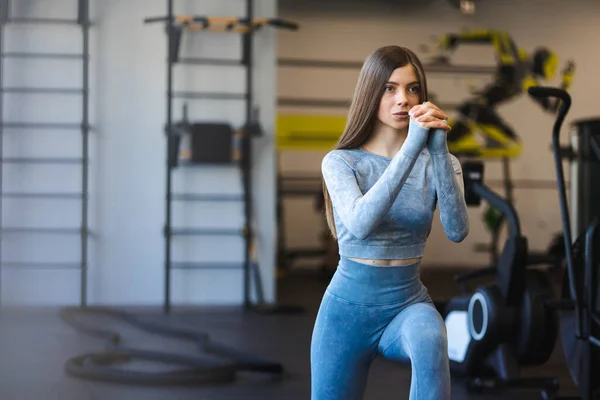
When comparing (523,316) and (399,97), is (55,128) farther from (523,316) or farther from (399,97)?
(399,97)

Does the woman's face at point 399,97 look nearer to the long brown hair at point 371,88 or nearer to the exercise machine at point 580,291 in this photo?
the long brown hair at point 371,88

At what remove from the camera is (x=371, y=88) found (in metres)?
1.84

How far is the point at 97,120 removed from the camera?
6.20 metres

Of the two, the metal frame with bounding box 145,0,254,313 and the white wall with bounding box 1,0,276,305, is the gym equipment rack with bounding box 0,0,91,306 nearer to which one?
the white wall with bounding box 1,0,276,305

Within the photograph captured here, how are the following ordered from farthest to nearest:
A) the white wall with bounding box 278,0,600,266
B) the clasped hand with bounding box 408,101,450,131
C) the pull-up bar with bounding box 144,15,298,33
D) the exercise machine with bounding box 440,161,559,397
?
1. the white wall with bounding box 278,0,600,266
2. the pull-up bar with bounding box 144,15,298,33
3. the exercise machine with bounding box 440,161,559,397
4. the clasped hand with bounding box 408,101,450,131

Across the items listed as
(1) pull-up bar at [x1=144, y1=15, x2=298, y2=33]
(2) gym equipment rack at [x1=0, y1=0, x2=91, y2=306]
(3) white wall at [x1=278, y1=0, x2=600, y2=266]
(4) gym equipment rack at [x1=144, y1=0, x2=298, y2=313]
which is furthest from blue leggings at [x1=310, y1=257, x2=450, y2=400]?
(3) white wall at [x1=278, y1=0, x2=600, y2=266]

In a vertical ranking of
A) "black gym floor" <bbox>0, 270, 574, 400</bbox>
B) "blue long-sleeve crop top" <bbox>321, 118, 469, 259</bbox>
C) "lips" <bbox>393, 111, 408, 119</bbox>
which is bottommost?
"black gym floor" <bbox>0, 270, 574, 400</bbox>

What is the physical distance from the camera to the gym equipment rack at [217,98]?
598cm

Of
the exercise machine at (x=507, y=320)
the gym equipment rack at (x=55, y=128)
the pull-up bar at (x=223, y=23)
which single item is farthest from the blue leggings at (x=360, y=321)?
the gym equipment rack at (x=55, y=128)

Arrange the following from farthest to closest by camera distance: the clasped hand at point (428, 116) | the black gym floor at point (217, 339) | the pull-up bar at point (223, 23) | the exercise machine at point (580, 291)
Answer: the pull-up bar at point (223, 23), the black gym floor at point (217, 339), the exercise machine at point (580, 291), the clasped hand at point (428, 116)

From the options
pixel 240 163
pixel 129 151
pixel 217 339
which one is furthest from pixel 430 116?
pixel 129 151

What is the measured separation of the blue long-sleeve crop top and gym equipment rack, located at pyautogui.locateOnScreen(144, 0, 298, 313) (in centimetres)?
420

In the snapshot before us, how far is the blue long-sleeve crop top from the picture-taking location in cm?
164

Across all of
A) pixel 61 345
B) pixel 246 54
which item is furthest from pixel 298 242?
pixel 61 345
